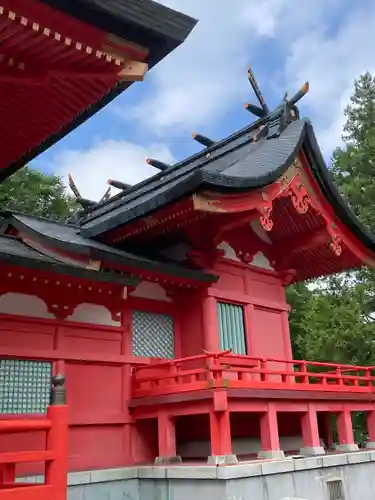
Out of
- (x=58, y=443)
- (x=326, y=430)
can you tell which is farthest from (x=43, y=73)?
(x=326, y=430)

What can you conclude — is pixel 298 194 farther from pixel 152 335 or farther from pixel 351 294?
pixel 351 294

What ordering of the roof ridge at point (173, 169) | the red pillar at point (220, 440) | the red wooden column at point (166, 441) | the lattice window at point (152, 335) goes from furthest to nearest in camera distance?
the roof ridge at point (173, 169) → the lattice window at point (152, 335) → the red wooden column at point (166, 441) → the red pillar at point (220, 440)

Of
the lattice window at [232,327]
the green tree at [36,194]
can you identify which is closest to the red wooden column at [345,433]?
the lattice window at [232,327]

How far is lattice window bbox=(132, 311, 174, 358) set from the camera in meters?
10.1

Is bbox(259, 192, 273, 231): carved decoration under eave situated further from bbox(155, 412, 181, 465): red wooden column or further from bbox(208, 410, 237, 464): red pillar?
bbox(155, 412, 181, 465): red wooden column

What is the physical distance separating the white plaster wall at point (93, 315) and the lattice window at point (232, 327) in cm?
217

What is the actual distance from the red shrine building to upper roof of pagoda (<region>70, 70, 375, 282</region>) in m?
0.04

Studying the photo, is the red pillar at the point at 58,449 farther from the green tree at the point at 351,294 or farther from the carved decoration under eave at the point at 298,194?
the green tree at the point at 351,294

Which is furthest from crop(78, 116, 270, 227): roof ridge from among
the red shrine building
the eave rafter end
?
the eave rafter end

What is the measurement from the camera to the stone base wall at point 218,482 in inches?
304

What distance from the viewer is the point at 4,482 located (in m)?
5.52

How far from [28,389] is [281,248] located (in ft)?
21.7

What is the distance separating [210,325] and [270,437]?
2378 mm

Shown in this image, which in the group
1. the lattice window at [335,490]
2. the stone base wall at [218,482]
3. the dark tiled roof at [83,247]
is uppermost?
the dark tiled roof at [83,247]
